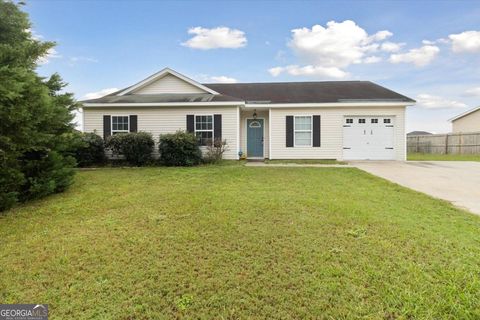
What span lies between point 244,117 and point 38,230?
38.6ft

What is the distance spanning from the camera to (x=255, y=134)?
48.8 ft

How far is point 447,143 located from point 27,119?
26436 mm

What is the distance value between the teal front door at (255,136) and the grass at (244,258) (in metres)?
9.31

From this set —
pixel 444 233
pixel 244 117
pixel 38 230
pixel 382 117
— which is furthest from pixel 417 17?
pixel 38 230

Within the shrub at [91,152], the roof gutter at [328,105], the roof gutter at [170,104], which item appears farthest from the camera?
the roof gutter at [328,105]

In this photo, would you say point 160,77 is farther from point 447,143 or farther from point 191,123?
point 447,143

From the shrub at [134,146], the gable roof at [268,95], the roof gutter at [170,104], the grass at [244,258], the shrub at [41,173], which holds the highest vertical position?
the gable roof at [268,95]

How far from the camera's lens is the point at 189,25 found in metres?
15.1

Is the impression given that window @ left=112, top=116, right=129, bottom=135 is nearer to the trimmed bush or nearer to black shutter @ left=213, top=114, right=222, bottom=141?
the trimmed bush

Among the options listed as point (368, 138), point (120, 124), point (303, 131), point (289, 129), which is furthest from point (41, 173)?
point (368, 138)

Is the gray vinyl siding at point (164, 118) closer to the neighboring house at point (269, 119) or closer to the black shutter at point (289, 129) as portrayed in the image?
the neighboring house at point (269, 119)

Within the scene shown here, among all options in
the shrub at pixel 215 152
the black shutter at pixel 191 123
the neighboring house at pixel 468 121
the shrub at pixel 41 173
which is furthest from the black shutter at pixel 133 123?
the neighboring house at pixel 468 121

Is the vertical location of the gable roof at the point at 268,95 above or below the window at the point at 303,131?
above

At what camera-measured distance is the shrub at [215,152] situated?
1230cm
